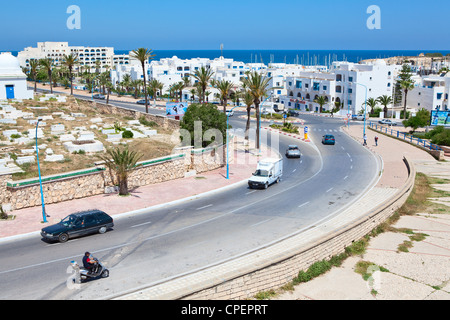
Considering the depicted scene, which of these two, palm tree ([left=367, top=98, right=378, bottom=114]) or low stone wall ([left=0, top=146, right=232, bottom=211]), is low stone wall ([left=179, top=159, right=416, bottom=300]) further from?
palm tree ([left=367, top=98, right=378, bottom=114])

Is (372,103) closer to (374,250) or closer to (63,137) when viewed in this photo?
(63,137)

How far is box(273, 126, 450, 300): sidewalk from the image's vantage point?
1945 centimetres

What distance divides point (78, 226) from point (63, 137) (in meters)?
22.7

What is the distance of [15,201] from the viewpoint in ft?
95.8

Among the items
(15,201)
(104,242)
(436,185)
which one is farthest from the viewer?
(436,185)

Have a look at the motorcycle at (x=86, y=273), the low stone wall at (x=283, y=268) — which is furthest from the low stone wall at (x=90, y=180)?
the low stone wall at (x=283, y=268)

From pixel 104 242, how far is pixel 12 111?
38.2 metres

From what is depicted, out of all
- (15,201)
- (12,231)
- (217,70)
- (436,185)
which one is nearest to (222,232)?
(12,231)

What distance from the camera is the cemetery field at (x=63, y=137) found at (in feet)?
117

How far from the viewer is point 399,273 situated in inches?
854

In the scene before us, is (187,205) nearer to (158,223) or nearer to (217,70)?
(158,223)

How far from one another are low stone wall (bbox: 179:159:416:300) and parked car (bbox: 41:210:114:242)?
10.6 metres

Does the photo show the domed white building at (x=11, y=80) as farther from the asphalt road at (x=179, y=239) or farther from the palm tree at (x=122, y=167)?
the asphalt road at (x=179, y=239)

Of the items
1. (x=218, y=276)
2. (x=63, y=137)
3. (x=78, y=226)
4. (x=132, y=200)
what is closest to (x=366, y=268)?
(x=218, y=276)
